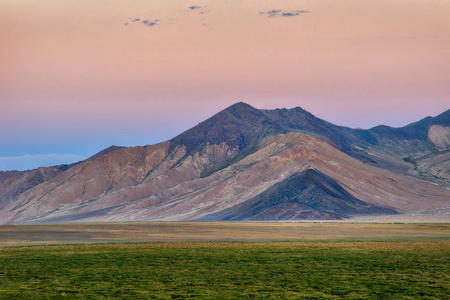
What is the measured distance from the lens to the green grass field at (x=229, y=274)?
1165 inches

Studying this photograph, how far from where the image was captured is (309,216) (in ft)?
525

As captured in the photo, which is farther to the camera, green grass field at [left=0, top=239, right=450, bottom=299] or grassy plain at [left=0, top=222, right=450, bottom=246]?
grassy plain at [left=0, top=222, right=450, bottom=246]

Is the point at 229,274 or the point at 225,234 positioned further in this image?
the point at 225,234

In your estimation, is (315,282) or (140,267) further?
(140,267)

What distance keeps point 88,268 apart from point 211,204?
498 ft

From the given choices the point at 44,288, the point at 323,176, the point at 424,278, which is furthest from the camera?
the point at 323,176

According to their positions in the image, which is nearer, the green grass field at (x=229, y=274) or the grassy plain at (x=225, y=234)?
the green grass field at (x=229, y=274)

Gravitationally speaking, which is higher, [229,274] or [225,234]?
[229,274]

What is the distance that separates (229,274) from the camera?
37250mm

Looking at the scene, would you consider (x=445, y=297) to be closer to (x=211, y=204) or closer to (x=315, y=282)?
(x=315, y=282)

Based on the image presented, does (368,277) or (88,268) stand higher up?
(88,268)

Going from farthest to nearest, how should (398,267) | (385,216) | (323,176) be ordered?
(323,176), (385,216), (398,267)

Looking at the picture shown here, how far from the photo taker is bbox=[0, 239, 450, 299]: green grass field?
29594mm

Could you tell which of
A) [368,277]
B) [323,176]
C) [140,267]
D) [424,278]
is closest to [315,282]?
[368,277]
